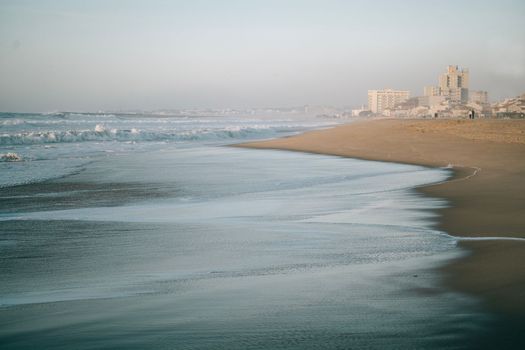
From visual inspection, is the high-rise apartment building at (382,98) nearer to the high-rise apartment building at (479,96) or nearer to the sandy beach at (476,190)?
the high-rise apartment building at (479,96)

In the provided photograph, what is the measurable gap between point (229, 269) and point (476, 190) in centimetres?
743

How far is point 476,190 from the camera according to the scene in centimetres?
1173

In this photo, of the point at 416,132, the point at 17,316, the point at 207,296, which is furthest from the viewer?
the point at 416,132

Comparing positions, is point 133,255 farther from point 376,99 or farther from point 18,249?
point 376,99

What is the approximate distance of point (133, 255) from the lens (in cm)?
675

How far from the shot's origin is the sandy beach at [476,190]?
518cm

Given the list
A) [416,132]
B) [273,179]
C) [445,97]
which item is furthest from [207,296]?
[445,97]

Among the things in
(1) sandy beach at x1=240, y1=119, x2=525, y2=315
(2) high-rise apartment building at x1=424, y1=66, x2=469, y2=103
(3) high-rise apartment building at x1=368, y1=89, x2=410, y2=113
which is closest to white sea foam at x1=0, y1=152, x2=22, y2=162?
(1) sandy beach at x1=240, y1=119, x2=525, y2=315

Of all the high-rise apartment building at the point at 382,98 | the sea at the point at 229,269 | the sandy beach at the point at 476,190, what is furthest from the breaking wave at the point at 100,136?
the high-rise apartment building at the point at 382,98

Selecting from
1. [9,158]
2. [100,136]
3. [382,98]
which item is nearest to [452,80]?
[382,98]

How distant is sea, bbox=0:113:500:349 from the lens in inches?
158

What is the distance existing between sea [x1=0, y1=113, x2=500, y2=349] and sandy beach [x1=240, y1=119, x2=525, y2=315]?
0.28 meters

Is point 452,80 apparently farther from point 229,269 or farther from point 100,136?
point 229,269

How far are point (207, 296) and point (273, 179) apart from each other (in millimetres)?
10268
